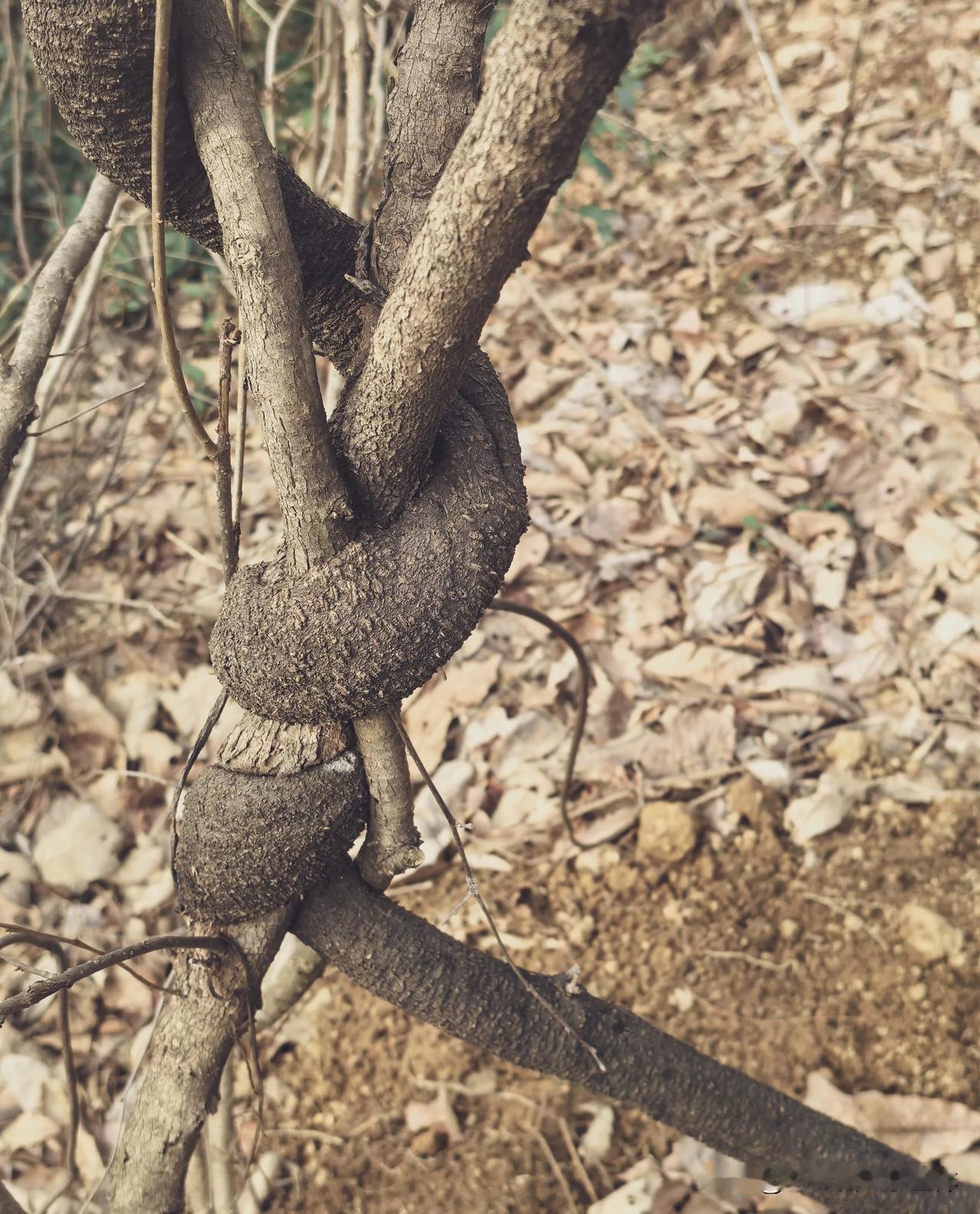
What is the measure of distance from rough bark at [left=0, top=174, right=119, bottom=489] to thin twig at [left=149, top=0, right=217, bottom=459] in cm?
29

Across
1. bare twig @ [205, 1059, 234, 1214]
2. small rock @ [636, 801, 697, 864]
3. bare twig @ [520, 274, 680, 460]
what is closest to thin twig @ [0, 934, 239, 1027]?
bare twig @ [205, 1059, 234, 1214]

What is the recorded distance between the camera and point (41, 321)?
1.16 metres

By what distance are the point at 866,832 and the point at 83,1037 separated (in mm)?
1533

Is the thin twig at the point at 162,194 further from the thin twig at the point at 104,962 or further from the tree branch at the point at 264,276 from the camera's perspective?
the thin twig at the point at 104,962

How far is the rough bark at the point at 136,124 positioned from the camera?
0.68 m

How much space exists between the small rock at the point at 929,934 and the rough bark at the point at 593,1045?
448 millimetres

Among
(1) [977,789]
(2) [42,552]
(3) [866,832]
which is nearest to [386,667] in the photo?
(3) [866,832]

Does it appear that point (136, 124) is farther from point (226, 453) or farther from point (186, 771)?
point (186, 771)

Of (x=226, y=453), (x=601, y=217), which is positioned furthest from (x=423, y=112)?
(x=601, y=217)

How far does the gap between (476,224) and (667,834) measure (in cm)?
152

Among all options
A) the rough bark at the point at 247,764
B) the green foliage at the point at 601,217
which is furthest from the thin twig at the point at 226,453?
the green foliage at the point at 601,217

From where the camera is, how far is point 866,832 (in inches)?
78.8

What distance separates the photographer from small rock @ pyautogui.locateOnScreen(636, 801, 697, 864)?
199 centimetres

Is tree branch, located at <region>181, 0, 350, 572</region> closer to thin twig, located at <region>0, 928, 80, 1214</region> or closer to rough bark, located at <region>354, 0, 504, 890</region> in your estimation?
rough bark, located at <region>354, 0, 504, 890</region>
